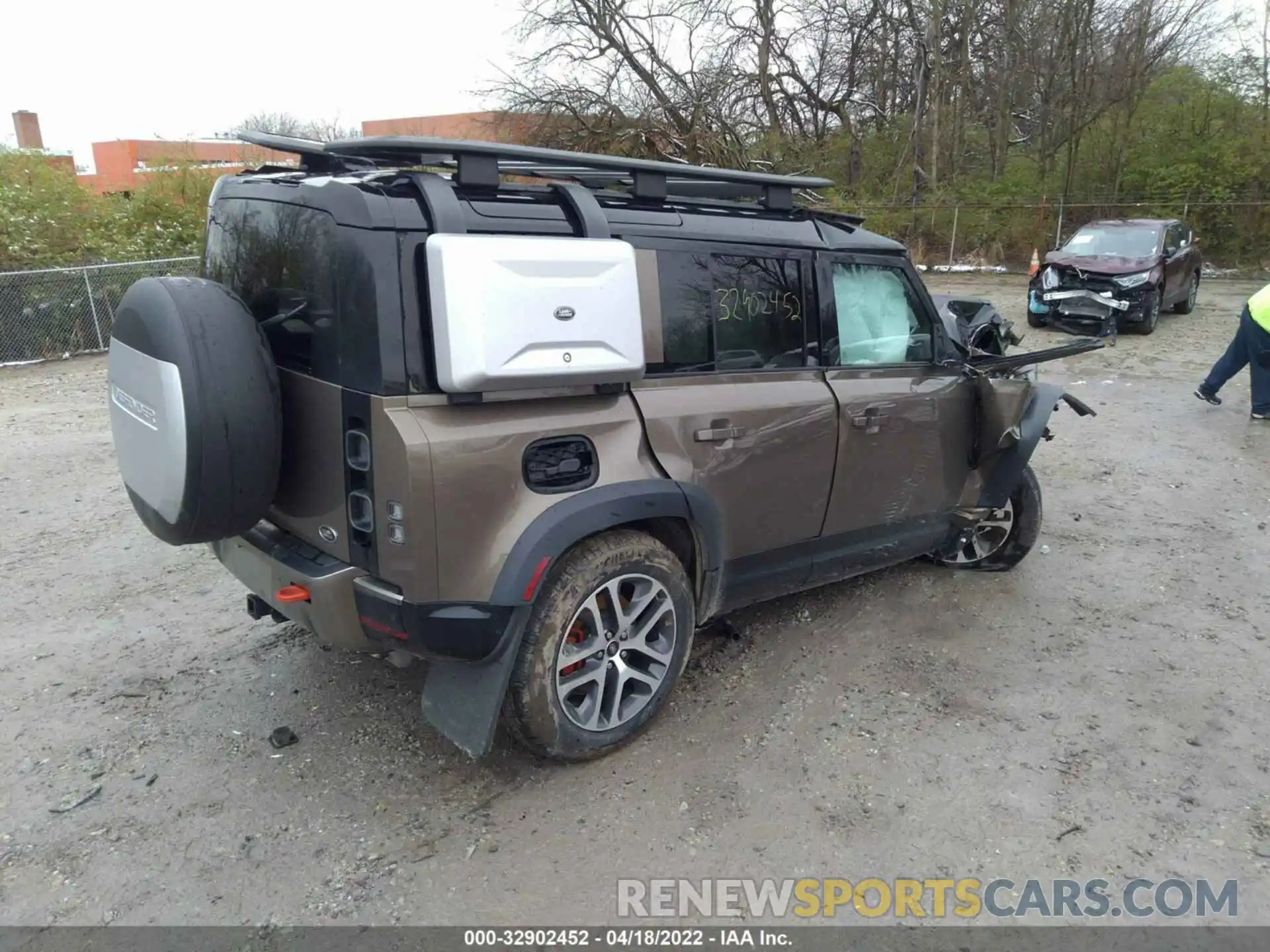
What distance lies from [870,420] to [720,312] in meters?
0.94

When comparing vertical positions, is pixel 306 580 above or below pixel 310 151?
below

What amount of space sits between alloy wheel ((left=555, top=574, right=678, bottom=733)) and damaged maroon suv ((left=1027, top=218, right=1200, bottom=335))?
11195mm

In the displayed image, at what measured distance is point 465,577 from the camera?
8.84 feet

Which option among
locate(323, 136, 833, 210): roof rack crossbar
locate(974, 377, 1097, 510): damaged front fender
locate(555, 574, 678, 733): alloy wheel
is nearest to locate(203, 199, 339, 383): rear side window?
locate(323, 136, 833, 210): roof rack crossbar

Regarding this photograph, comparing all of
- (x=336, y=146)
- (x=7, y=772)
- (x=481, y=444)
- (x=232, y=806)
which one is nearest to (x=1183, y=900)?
(x=481, y=444)

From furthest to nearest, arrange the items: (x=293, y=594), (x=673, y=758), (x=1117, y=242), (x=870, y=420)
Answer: (x=1117, y=242)
(x=870, y=420)
(x=673, y=758)
(x=293, y=594)

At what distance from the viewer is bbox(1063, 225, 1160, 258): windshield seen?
13.1 m

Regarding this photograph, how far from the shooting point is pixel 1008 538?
4.92 m

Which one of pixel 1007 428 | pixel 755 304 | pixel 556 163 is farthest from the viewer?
pixel 1007 428

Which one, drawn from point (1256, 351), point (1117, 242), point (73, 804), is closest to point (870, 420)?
point (73, 804)

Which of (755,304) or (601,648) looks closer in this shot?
(601,648)

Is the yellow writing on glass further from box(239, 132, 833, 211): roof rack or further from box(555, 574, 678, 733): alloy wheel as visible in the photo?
box(555, 574, 678, 733): alloy wheel

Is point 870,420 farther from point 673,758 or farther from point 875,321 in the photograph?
point 673,758
